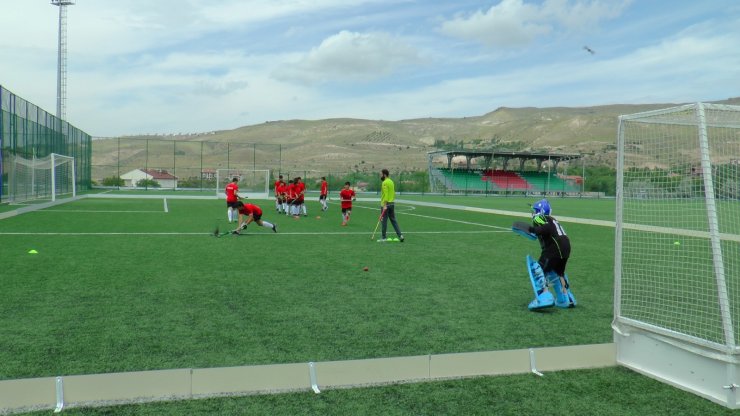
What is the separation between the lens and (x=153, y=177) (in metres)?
67.1

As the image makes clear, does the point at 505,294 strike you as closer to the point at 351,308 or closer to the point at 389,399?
the point at 351,308

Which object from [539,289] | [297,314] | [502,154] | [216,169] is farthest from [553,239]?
[502,154]

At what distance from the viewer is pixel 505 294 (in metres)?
8.42

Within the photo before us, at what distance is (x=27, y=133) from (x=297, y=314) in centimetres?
2654

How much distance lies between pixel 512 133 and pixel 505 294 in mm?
153254

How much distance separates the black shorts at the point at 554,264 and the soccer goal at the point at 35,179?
2471 cm

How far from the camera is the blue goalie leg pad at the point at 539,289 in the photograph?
7.21 metres

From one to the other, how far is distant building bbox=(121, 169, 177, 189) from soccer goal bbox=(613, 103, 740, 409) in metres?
54.0

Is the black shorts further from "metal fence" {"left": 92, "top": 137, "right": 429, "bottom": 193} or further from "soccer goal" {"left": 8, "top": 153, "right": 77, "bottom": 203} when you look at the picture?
"metal fence" {"left": 92, "top": 137, "right": 429, "bottom": 193}

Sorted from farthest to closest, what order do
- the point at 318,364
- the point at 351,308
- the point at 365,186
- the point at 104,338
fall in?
the point at 365,186 → the point at 351,308 → the point at 104,338 → the point at 318,364

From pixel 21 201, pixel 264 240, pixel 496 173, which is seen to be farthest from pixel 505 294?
pixel 496 173

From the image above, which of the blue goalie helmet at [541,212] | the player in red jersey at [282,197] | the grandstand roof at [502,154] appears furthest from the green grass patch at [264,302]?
the grandstand roof at [502,154]

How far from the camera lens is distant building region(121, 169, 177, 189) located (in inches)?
2386

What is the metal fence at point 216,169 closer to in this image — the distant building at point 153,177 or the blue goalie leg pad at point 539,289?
the distant building at point 153,177
